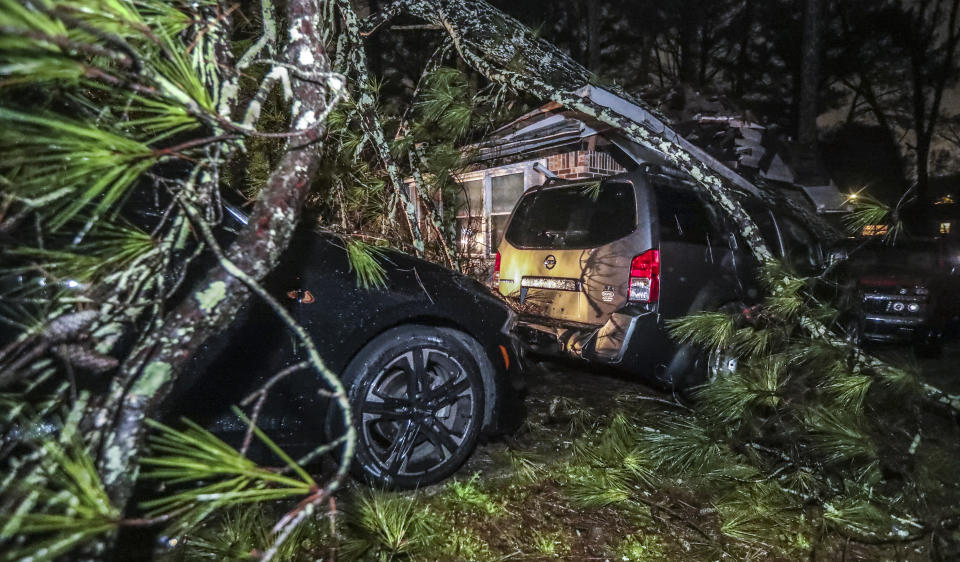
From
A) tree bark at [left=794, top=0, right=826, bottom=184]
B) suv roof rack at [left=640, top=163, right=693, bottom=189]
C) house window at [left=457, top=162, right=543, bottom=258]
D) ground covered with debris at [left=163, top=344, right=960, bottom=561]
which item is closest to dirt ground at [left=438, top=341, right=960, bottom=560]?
ground covered with debris at [left=163, top=344, right=960, bottom=561]

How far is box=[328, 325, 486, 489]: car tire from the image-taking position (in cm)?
262

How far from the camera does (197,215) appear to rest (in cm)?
Answer: 120

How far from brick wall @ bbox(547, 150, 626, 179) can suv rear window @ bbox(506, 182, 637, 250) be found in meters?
3.34

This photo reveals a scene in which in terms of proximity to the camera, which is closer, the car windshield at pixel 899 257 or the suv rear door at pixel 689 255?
the suv rear door at pixel 689 255

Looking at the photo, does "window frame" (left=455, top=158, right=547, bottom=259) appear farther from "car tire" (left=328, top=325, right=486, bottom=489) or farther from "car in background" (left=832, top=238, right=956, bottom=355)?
Result: "car tire" (left=328, top=325, right=486, bottom=489)

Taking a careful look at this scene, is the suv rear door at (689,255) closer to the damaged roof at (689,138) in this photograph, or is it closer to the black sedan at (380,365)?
the damaged roof at (689,138)

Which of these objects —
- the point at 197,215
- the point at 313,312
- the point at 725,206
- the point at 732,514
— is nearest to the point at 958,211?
the point at 725,206

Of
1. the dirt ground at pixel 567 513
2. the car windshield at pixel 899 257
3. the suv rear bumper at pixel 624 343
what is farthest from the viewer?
the car windshield at pixel 899 257

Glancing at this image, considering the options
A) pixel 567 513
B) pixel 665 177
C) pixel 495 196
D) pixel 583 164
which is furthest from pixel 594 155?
pixel 567 513

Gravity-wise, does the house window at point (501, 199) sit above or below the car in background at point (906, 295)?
above

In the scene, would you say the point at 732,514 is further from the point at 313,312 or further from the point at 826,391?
the point at 313,312

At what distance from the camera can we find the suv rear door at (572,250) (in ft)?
13.6

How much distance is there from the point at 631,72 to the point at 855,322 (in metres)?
21.6

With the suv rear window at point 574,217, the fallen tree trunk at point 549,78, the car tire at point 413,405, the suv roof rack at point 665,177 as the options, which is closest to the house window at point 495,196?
the suv rear window at point 574,217
